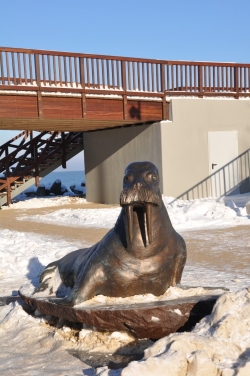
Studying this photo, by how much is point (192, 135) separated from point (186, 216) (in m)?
5.09

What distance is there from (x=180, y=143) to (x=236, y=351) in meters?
14.9

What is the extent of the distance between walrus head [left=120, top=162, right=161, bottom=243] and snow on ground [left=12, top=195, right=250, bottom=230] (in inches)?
337

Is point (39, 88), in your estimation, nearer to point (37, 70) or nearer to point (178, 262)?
point (37, 70)

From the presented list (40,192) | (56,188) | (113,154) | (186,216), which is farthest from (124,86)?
(40,192)

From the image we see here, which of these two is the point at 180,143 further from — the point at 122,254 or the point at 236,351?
the point at 236,351

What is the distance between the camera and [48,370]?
181 inches

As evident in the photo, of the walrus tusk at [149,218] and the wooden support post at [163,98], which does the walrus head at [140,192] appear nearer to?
the walrus tusk at [149,218]

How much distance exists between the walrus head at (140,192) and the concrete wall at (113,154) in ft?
43.4

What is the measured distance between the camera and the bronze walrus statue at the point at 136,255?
5.17 meters

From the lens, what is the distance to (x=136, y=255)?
17.2 ft

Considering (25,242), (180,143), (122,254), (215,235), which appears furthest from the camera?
(180,143)

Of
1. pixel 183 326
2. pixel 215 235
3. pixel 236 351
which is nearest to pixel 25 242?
pixel 215 235

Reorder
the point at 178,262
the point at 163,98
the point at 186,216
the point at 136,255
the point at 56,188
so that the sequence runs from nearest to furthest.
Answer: the point at 136,255 → the point at 178,262 → the point at 186,216 → the point at 163,98 → the point at 56,188

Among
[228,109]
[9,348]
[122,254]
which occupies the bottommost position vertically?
[9,348]
